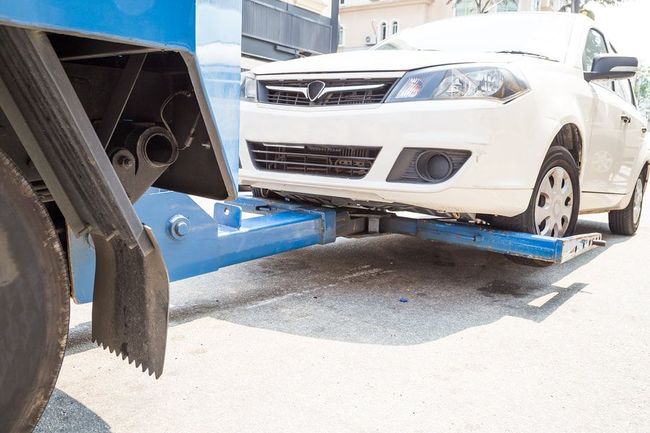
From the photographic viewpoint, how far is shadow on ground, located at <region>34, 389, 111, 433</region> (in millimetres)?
2117

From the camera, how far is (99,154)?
1.50 metres

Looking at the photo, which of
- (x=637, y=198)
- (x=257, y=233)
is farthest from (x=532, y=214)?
(x=637, y=198)

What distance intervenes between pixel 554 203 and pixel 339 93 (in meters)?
1.72

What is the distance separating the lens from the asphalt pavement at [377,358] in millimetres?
2279

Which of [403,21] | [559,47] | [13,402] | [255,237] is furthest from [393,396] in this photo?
[403,21]

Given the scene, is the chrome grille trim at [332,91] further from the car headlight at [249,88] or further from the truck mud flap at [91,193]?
the truck mud flap at [91,193]

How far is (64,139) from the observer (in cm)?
147

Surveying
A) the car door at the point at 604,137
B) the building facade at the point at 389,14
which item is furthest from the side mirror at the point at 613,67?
the building facade at the point at 389,14

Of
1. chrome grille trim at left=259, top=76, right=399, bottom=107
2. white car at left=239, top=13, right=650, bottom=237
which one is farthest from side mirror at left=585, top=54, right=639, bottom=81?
chrome grille trim at left=259, top=76, right=399, bottom=107

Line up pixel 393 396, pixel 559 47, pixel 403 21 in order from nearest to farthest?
pixel 393 396
pixel 559 47
pixel 403 21

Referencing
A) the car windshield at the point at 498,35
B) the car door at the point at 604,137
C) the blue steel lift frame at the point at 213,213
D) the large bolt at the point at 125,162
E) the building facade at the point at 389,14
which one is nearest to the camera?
the blue steel lift frame at the point at 213,213

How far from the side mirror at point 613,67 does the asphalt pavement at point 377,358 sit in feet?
5.04

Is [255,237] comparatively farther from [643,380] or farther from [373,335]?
[643,380]

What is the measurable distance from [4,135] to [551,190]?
3.39 meters
